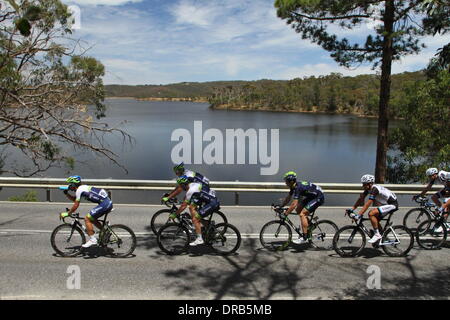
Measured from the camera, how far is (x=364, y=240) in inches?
324

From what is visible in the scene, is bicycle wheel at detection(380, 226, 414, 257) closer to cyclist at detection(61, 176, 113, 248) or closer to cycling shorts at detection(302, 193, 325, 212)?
cycling shorts at detection(302, 193, 325, 212)

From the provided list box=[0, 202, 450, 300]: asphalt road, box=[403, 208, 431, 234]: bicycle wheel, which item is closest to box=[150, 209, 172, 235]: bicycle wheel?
box=[0, 202, 450, 300]: asphalt road

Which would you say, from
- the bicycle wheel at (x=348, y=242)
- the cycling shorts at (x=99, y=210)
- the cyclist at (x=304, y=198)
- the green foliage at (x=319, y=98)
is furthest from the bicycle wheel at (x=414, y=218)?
the green foliage at (x=319, y=98)

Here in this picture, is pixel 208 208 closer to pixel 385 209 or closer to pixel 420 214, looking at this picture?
pixel 385 209

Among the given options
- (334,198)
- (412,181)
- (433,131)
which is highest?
(433,131)

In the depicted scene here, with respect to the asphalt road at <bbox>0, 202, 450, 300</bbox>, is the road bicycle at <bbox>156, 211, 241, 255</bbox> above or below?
above

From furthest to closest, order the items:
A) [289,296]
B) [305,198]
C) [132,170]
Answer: [132,170], [305,198], [289,296]

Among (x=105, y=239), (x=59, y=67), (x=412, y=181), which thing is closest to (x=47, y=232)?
(x=105, y=239)

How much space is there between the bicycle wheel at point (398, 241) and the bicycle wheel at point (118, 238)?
18.5 ft

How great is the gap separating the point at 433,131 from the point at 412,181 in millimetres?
2903

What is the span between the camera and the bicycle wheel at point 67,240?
7922mm

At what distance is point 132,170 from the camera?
34.2 meters

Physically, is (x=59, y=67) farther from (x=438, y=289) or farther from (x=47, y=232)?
(x=438, y=289)

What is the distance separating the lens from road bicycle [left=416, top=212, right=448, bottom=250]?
8.76 metres
